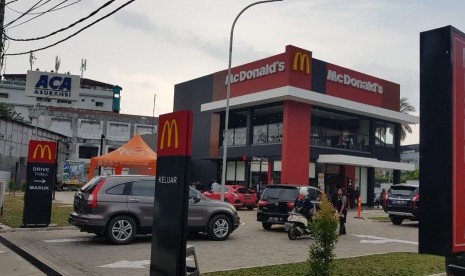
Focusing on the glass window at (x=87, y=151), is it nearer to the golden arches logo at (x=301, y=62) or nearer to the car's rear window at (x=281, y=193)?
the golden arches logo at (x=301, y=62)

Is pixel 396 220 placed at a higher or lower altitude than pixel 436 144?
lower

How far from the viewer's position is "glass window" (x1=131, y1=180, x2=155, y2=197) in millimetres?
13203

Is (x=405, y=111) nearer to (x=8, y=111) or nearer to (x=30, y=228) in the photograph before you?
(x=30, y=228)

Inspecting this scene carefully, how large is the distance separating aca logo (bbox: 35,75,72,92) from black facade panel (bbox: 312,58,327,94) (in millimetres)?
18157

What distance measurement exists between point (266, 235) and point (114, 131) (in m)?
64.9

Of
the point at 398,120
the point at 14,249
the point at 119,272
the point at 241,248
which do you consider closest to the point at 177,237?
the point at 119,272

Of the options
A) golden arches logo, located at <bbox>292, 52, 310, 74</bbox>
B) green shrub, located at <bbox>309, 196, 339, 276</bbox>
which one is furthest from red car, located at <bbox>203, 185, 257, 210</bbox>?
green shrub, located at <bbox>309, 196, 339, 276</bbox>

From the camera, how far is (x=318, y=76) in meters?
33.9

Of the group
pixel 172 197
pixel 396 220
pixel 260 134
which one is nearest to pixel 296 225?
pixel 172 197

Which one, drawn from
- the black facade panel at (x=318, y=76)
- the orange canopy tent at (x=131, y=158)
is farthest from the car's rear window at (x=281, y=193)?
the black facade panel at (x=318, y=76)

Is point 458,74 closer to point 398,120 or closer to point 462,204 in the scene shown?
point 462,204

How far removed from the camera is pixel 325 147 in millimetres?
35281

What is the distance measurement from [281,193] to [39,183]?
8.26 metres

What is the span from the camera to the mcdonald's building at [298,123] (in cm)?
3247
